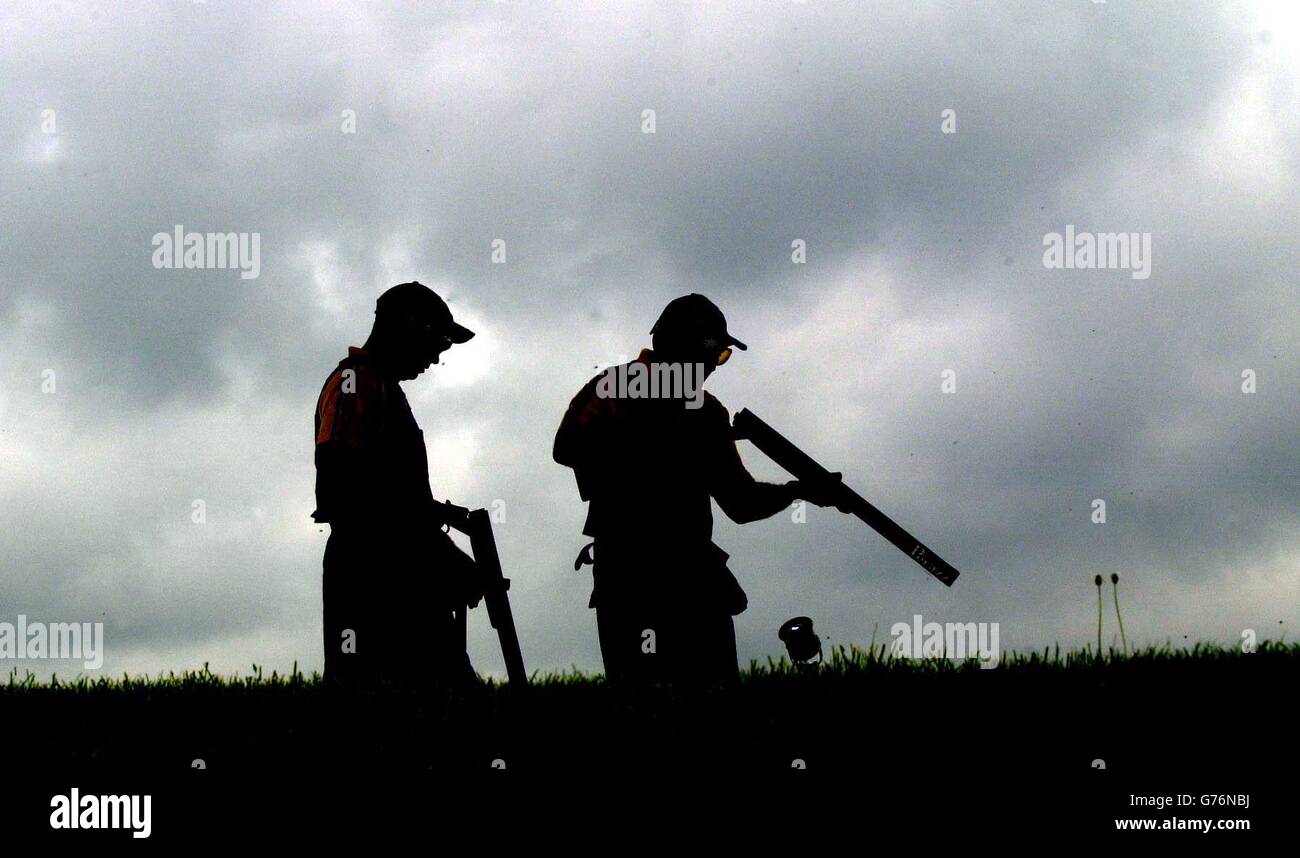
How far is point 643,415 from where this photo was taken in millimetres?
8359

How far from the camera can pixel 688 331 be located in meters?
8.49

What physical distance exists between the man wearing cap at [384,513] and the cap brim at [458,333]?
0.18ft

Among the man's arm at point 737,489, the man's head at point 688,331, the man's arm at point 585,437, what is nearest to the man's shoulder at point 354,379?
the man's arm at point 585,437

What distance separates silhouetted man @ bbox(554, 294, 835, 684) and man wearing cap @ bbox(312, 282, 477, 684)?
2.90 feet

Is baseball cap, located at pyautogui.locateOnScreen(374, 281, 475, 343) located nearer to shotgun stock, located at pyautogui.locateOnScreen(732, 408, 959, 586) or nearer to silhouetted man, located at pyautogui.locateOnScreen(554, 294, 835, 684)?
silhouetted man, located at pyautogui.locateOnScreen(554, 294, 835, 684)

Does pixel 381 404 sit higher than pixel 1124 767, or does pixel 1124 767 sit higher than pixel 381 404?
pixel 381 404

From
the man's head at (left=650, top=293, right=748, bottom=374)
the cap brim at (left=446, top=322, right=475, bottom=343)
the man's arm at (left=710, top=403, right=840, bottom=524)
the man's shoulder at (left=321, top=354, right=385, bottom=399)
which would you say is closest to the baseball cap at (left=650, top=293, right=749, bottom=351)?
Answer: the man's head at (left=650, top=293, right=748, bottom=374)

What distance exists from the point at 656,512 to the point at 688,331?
3.62 feet

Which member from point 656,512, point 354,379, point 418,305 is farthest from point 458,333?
point 656,512

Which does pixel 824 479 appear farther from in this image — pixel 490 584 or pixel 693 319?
pixel 490 584
